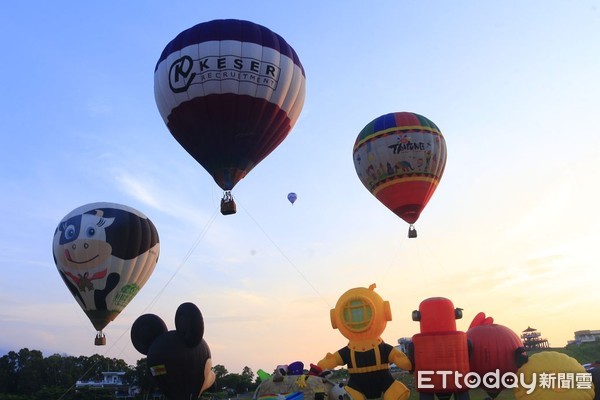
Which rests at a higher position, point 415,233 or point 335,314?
point 415,233

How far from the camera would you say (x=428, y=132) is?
1867 cm

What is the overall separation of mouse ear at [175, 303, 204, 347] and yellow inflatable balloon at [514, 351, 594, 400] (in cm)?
619

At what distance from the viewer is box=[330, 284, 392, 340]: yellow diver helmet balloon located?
11.1 meters

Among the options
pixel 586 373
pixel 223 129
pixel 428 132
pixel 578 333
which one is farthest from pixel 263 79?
pixel 578 333

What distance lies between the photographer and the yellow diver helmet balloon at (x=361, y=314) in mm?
11102

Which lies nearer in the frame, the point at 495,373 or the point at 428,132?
the point at 495,373

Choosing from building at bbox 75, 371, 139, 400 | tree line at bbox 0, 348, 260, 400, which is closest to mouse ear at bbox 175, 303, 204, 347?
tree line at bbox 0, 348, 260, 400

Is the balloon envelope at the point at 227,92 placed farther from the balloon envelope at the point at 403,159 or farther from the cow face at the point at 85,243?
the cow face at the point at 85,243

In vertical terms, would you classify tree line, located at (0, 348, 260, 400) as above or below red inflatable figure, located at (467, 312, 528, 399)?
below

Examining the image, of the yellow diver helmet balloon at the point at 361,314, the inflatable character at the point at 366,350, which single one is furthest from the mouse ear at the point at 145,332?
the yellow diver helmet balloon at the point at 361,314

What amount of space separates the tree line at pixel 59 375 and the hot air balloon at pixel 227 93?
2613 centimetres

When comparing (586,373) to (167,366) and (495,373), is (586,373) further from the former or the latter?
(167,366)

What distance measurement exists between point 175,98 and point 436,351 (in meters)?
9.97

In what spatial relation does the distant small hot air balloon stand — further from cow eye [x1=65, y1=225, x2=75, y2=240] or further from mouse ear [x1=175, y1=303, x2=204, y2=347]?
mouse ear [x1=175, y1=303, x2=204, y2=347]
